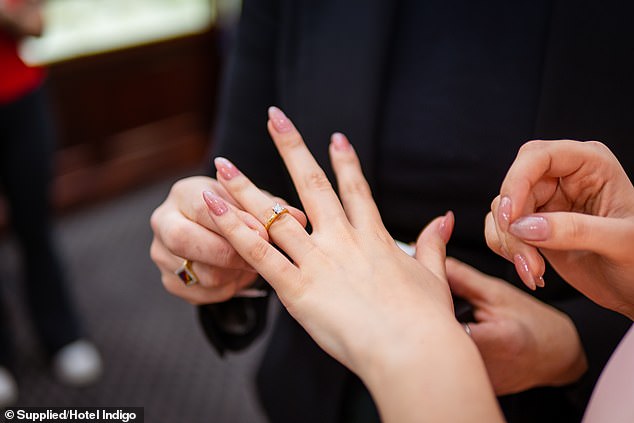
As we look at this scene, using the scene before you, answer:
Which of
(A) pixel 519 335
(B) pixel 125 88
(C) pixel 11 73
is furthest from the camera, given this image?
(B) pixel 125 88

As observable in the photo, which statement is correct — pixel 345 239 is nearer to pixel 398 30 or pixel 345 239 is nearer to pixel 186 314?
pixel 398 30

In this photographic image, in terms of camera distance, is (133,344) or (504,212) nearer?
(504,212)

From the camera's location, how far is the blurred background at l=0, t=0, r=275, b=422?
2.03 metres

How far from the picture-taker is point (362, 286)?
0.56 m

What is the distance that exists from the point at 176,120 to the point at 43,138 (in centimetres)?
173

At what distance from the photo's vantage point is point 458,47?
0.78 meters

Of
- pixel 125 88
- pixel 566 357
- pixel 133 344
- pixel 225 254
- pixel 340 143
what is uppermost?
pixel 340 143

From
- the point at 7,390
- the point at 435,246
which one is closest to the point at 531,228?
the point at 435,246

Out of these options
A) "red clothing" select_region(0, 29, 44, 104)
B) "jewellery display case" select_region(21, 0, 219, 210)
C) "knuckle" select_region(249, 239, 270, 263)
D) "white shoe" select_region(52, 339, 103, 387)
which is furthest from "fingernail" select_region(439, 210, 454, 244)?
"jewellery display case" select_region(21, 0, 219, 210)

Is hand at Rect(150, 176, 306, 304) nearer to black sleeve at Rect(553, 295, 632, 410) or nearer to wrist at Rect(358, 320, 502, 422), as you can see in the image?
wrist at Rect(358, 320, 502, 422)

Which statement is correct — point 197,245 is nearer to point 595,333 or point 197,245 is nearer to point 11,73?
point 595,333

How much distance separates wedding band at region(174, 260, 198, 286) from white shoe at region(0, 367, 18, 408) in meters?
1.43

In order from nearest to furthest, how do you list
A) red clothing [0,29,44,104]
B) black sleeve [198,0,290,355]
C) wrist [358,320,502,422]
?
wrist [358,320,502,422] → black sleeve [198,0,290,355] → red clothing [0,29,44,104]

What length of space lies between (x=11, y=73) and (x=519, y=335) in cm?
165
